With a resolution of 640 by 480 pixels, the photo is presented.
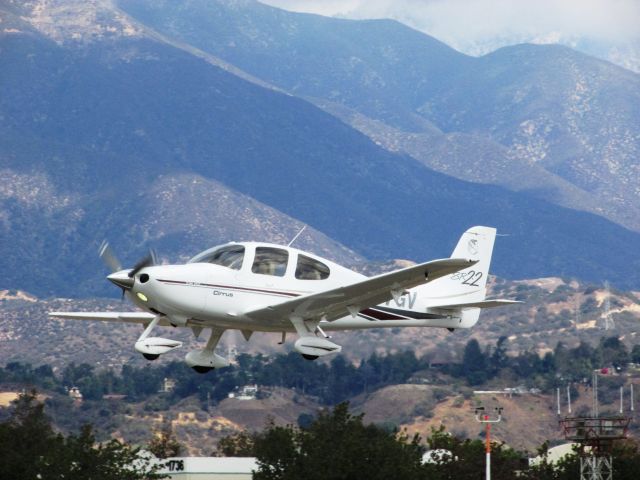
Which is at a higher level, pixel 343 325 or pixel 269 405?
pixel 269 405

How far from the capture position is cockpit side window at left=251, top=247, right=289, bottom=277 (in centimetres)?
4942

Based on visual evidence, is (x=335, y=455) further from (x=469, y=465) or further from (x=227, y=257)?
(x=227, y=257)

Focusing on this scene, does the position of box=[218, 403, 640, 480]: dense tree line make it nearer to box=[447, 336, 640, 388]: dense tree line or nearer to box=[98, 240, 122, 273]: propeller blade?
box=[98, 240, 122, 273]: propeller blade

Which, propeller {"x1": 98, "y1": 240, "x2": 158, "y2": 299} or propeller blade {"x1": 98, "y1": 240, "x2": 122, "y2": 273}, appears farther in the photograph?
propeller blade {"x1": 98, "y1": 240, "x2": 122, "y2": 273}

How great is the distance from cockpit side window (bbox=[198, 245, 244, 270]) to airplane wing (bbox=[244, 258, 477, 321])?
145cm

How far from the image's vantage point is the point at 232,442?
132 meters

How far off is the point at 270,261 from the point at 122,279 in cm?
449

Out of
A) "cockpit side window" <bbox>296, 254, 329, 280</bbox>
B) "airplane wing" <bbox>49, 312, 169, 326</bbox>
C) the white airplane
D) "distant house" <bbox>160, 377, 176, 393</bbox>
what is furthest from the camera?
"distant house" <bbox>160, 377, 176, 393</bbox>

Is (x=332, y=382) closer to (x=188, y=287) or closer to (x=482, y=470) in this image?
(x=482, y=470)

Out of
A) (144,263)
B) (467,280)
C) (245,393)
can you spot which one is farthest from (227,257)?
(245,393)

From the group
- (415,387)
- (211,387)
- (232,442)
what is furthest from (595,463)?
(211,387)

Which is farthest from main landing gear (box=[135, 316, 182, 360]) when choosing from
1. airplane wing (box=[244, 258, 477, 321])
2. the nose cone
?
airplane wing (box=[244, 258, 477, 321])

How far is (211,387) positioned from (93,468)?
94.3 metres

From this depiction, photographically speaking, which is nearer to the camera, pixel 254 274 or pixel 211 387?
pixel 254 274
